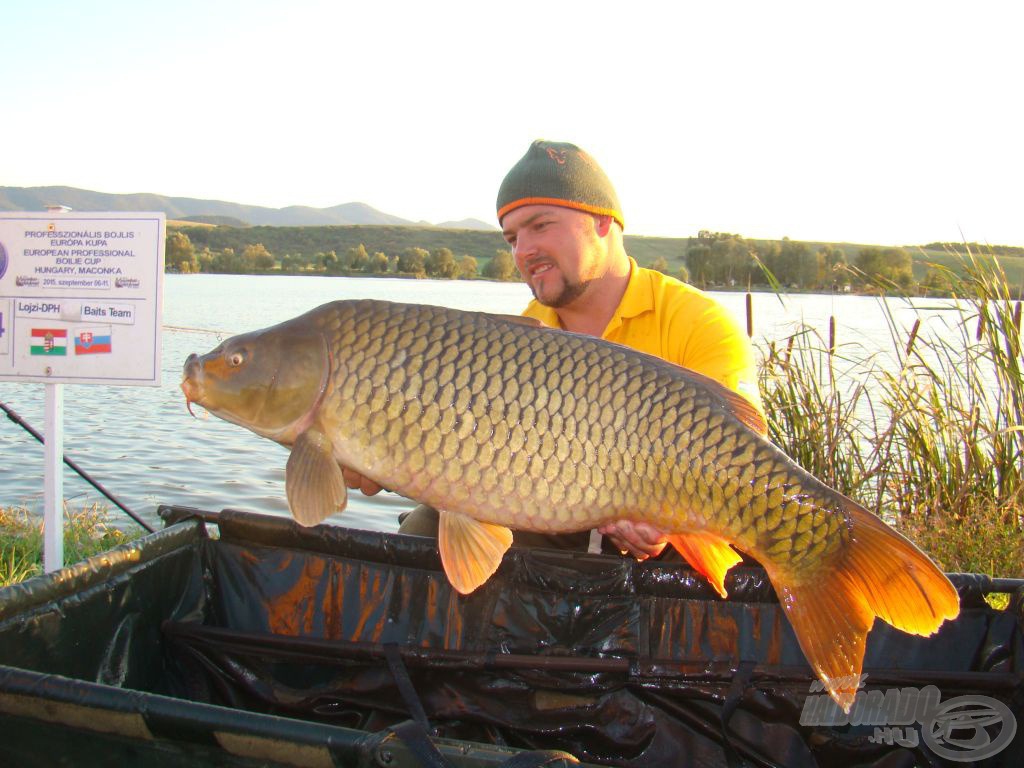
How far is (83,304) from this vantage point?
212cm

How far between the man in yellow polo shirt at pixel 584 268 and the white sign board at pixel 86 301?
2.79ft

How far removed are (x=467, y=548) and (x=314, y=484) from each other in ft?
0.92

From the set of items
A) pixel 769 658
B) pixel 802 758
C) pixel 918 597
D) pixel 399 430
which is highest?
pixel 399 430

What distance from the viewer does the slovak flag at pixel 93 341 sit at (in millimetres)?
2115

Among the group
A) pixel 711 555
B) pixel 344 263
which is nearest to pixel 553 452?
pixel 711 555

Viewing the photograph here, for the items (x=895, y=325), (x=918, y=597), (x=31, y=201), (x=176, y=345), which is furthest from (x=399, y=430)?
(x=31, y=201)

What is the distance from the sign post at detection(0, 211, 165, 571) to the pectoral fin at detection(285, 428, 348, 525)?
821 mm

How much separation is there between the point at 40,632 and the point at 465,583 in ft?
2.25

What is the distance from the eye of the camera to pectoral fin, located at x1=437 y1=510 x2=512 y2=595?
58.9 inches

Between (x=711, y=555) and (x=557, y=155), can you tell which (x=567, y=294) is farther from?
(x=711, y=555)

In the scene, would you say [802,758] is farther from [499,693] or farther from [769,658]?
[499,693]

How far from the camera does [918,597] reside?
1331 mm

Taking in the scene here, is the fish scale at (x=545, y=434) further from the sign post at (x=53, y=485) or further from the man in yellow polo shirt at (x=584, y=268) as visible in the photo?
the sign post at (x=53, y=485)

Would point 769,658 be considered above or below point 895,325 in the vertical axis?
below
